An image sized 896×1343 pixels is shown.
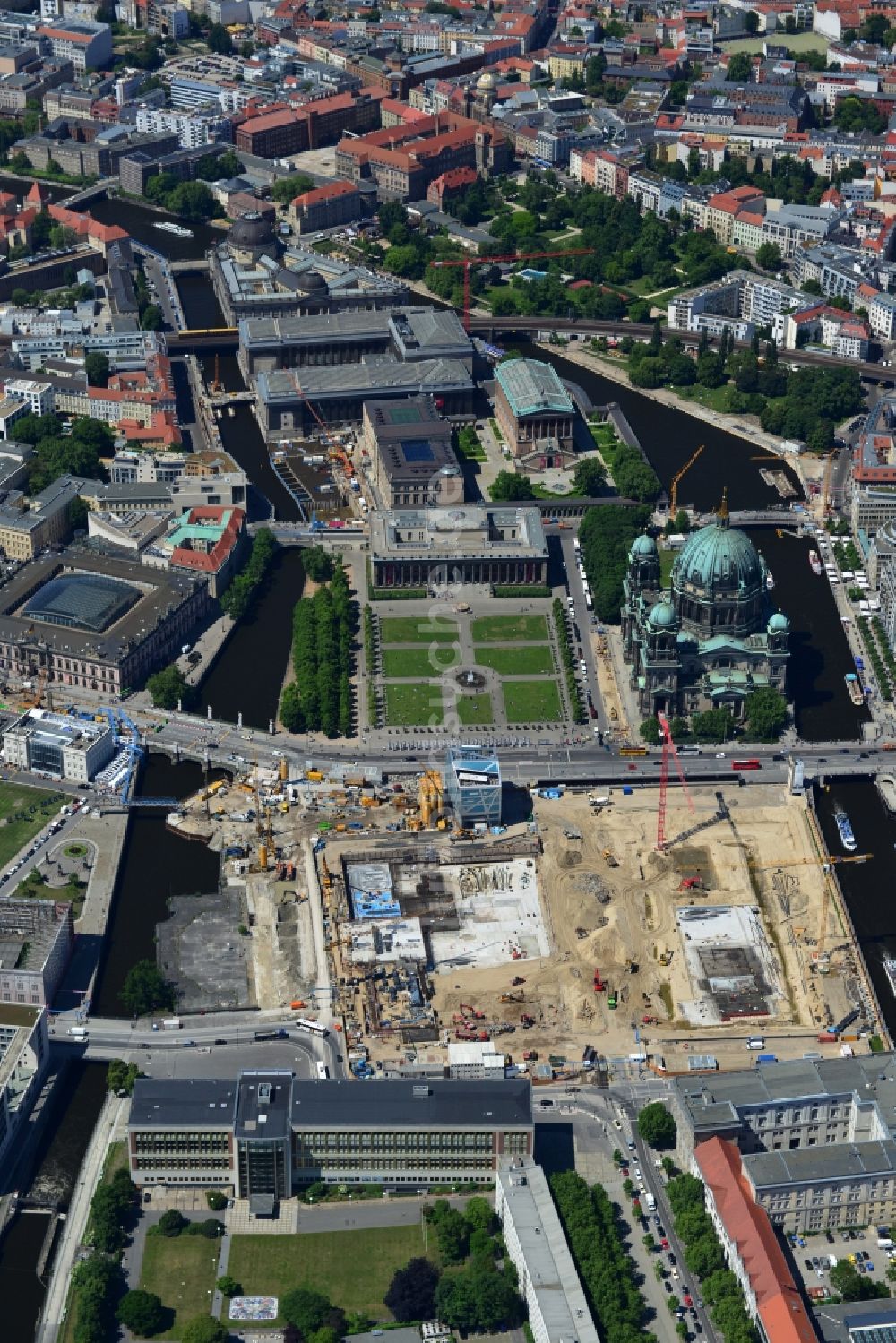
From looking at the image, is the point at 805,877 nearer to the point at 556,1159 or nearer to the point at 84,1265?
the point at 556,1159

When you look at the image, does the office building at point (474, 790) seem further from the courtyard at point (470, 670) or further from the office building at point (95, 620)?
the office building at point (95, 620)

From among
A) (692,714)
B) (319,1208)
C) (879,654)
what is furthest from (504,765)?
(319,1208)

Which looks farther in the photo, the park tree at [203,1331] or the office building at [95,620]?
the office building at [95,620]

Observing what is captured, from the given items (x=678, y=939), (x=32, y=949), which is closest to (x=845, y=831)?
(x=678, y=939)

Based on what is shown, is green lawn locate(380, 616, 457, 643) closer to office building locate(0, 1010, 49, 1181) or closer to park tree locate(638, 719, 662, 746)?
park tree locate(638, 719, 662, 746)

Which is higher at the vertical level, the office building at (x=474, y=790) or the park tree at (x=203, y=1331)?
the office building at (x=474, y=790)

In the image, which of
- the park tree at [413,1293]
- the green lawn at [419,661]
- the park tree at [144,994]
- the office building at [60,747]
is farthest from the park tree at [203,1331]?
the green lawn at [419,661]

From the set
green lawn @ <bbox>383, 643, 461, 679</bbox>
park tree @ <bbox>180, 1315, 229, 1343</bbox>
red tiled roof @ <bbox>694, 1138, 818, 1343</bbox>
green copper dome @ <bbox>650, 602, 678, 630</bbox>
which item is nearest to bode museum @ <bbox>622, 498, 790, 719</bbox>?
green copper dome @ <bbox>650, 602, 678, 630</bbox>
